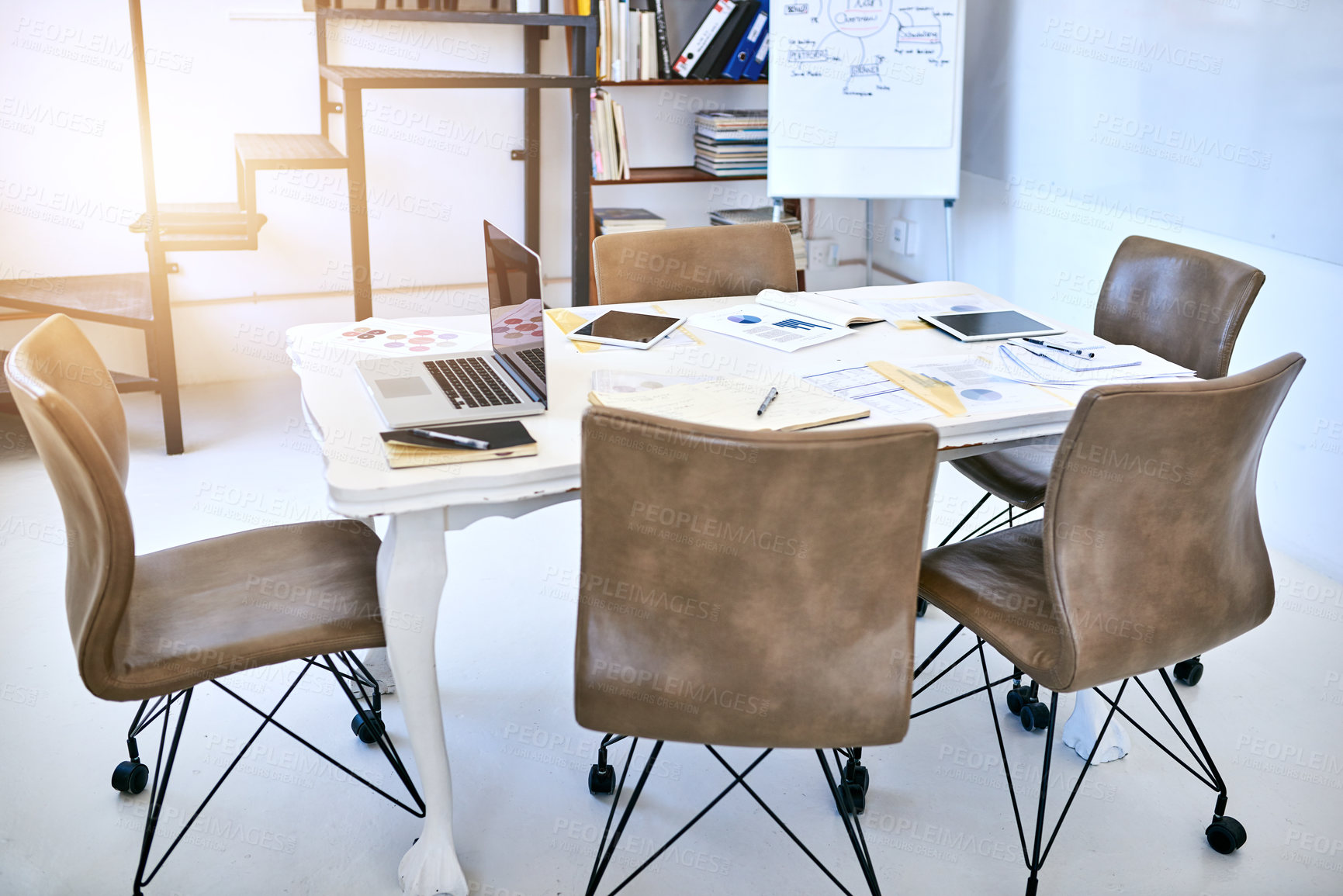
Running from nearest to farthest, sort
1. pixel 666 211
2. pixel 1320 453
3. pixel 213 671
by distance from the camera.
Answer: pixel 213 671, pixel 1320 453, pixel 666 211

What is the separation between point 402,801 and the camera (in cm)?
198

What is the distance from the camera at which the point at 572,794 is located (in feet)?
6.59

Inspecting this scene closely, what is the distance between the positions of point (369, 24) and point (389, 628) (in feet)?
9.67

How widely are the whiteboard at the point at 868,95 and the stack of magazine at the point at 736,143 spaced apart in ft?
1.04

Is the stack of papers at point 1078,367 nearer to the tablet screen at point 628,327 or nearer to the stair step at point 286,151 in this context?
the tablet screen at point 628,327

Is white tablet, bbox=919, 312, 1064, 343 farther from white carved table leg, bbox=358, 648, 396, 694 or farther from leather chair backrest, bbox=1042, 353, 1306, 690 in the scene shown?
white carved table leg, bbox=358, 648, 396, 694

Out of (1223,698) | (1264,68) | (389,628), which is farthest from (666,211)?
(389,628)

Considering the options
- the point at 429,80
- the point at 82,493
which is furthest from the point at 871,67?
the point at 82,493

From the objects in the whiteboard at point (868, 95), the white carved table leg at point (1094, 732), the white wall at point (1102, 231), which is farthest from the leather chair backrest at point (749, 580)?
the whiteboard at point (868, 95)

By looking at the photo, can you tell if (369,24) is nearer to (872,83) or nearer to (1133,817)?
(872,83)

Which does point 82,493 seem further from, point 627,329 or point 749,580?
point 627,329

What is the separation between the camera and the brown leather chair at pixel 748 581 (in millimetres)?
1286

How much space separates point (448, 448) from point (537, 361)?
10.9 inches

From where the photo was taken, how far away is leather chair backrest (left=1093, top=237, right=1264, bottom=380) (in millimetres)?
2230
